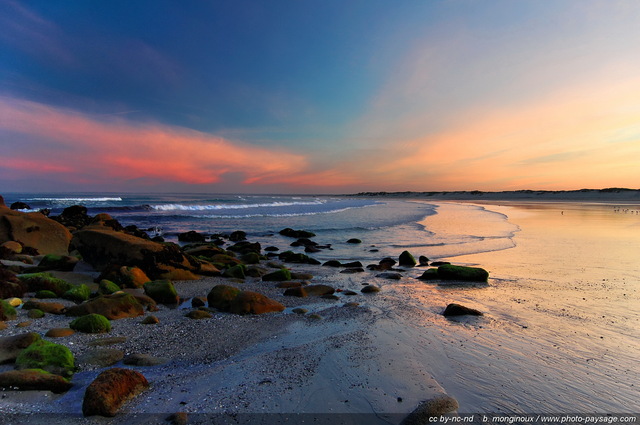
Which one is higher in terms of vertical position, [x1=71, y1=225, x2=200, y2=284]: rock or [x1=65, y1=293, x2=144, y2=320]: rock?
[x1=71, y1=225, x2=200, y2=284]: rock

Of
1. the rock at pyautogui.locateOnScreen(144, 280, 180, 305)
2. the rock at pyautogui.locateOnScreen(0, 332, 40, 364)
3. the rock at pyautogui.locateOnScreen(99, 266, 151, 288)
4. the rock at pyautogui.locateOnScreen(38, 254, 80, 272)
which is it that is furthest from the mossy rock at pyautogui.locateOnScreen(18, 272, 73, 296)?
the rock at pyautogui.locateOnScreen(0, 332, 40, 364)

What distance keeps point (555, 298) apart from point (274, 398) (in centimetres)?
658

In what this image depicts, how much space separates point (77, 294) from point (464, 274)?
30.4 feet

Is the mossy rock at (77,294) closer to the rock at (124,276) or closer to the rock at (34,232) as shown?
the rock at (124,276)

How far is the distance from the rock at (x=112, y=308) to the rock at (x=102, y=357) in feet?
4.89

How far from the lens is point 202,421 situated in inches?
118

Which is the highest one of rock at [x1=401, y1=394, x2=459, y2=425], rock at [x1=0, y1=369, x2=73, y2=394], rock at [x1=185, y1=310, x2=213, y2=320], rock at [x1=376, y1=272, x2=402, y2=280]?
rock at [x1=0, y1=369, x2=73, y2=394]

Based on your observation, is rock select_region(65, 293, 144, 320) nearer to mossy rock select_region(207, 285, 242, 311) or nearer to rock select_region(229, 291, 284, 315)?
mossy rock select_region(207, 285, 242, 311)

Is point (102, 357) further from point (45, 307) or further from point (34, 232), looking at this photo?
point (34, 232)

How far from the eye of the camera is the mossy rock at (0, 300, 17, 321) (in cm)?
520

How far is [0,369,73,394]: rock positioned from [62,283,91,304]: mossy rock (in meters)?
3.68

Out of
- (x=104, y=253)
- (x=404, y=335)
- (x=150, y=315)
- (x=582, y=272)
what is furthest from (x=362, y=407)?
(x=582, y=272)

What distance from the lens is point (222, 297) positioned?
662cm

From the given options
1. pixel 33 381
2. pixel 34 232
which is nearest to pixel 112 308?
pixel 33 381
